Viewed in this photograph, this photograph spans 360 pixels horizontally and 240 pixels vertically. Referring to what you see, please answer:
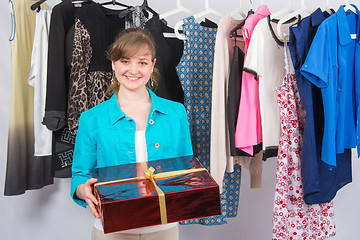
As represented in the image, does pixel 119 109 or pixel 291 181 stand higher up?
pixel 119 109

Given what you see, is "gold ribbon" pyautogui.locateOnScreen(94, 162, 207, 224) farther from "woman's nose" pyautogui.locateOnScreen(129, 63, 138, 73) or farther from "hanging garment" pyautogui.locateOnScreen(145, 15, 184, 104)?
"hanging garment" pyautogui.locateOnScreen(145, 15, 184, 104)

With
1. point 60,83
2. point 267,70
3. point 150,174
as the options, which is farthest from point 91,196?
point 267,70

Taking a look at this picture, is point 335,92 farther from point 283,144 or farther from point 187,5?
point 187,5

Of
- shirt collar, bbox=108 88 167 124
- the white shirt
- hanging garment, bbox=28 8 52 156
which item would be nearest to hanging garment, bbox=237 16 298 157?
the white shirt

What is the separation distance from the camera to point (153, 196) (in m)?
0.95

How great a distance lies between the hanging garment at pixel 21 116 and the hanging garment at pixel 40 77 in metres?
0.11

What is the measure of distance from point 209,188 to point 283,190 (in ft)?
2.36

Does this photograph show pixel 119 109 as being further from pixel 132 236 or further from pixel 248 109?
pixel 248 109

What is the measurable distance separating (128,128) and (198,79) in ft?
2.15

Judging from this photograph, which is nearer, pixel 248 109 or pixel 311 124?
pixel 311 124

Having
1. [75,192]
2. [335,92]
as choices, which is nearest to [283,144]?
[335,92]

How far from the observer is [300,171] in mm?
1634

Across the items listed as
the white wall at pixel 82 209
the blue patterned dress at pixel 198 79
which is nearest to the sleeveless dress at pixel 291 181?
the blue patterned dress at pixel 198 79

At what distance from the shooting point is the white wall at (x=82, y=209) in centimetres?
221
